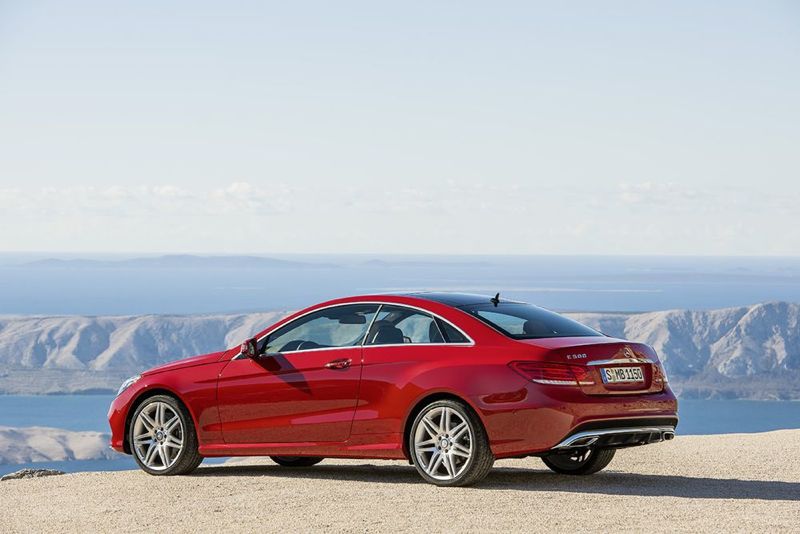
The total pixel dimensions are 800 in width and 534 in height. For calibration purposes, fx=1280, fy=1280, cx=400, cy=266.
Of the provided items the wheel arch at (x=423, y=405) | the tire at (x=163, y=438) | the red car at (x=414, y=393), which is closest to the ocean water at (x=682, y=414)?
the tire at (x=163, y=438)

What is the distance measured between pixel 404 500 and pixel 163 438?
300 centimetres

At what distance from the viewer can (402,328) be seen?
33.3ft

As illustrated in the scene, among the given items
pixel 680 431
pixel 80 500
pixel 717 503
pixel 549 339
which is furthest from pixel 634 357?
pixel 680 431

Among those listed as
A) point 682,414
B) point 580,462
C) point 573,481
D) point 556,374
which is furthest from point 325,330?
point 682,414

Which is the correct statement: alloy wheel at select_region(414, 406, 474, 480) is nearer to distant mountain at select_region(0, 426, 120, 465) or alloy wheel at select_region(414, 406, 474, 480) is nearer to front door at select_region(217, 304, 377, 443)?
front door at select_region(217, 304, 377, 443)

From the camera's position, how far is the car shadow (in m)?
9.59

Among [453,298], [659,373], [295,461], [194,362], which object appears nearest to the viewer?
[659,373]

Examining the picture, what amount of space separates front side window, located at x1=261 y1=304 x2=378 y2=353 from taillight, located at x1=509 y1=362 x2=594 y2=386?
62.7 inches

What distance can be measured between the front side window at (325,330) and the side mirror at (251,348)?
0.27ft

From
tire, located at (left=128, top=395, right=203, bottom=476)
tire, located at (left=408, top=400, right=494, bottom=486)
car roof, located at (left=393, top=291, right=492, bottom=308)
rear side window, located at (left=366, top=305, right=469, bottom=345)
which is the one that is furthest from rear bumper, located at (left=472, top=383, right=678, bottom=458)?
tire, located at (left=128, top=395, right=203, bottom=476)

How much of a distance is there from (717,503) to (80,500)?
15.6 ft

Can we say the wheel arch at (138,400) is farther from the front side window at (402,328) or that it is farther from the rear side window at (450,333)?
the rear side window at (450,333)

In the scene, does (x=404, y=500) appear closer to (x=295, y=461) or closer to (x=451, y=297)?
(x=451, y=297)

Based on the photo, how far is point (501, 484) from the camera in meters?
9.91
